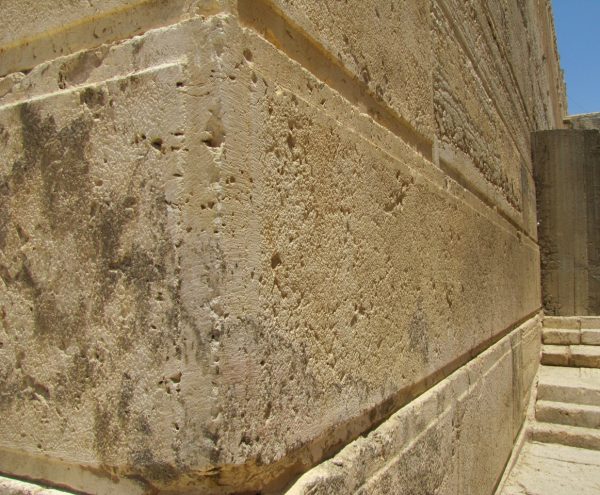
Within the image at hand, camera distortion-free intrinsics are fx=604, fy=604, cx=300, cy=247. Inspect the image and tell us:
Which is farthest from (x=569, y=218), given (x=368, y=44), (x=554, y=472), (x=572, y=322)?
(x=368, y=44)

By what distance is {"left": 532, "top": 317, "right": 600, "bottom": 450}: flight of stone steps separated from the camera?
4523 mm

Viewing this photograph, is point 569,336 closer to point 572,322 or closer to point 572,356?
point 572,322

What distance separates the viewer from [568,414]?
469 centimetres

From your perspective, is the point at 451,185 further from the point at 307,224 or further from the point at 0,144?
the point at 0,144

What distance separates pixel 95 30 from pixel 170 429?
0.77 meters

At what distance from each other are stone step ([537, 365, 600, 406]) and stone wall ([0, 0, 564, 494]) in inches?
147

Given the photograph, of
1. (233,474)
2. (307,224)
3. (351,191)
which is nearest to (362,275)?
(351,191)

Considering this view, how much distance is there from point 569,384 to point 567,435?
71 cm

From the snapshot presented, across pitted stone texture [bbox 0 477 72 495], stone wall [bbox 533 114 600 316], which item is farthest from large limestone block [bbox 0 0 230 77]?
stone wall [bbox 533 114 600 316]

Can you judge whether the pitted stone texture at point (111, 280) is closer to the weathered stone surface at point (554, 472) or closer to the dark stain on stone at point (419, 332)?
the dark stain on stone at point (419, 332)

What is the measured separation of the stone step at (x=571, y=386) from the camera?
4832 mm

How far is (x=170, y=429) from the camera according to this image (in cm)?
99

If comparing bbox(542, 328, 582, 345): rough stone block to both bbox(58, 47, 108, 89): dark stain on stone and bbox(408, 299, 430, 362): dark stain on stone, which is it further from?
bbox(58, 47, 108, 89): dark stain on stone

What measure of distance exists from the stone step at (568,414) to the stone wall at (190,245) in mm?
3505
